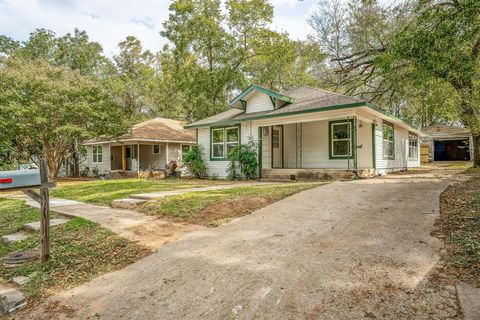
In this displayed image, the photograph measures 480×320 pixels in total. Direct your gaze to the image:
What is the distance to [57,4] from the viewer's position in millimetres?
15641

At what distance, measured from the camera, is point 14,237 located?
5.85m

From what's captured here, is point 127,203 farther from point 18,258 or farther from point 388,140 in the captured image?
point 388,140

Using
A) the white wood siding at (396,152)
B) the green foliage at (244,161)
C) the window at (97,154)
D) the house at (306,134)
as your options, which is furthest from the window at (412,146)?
the window at (97,154)

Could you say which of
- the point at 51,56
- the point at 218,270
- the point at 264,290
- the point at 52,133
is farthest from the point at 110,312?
the point at 51,56

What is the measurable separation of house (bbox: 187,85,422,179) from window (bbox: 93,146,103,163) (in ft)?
37.3

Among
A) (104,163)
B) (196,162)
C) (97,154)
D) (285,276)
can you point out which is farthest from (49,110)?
(285,276)

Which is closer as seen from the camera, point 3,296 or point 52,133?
point 3,296

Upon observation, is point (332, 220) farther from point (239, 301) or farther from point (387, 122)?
point (387, 122)

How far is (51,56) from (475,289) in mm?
38523

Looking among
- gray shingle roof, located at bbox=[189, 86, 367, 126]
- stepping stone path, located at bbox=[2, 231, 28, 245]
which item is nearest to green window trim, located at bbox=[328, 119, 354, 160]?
gray shingle roof, located at bbox=[189, 86, 367, 126]

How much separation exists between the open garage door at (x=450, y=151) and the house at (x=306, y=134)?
50.1 ft

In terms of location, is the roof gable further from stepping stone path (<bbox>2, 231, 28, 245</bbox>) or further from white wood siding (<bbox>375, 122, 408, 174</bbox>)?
stepping stone path (<bbox>2, 231, 28, 245</bbox>)

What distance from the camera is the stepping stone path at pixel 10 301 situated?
3.39 metres

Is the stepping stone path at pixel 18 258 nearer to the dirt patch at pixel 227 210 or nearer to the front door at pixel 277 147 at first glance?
the dirt patch at pixel 227 210
